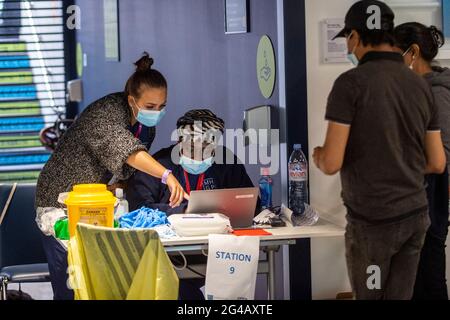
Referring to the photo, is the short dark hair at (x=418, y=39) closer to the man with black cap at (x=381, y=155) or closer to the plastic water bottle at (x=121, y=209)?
the man with black cap at (x=381, y=155)

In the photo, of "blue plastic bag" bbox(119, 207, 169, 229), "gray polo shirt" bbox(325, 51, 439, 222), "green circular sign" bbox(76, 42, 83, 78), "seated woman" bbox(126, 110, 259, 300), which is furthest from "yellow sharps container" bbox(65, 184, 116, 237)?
"green circular sign" bbox(76, 42, 83, 78)

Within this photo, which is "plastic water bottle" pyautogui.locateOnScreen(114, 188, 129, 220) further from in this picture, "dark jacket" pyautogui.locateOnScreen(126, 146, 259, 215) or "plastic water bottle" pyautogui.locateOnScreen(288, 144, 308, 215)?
"plastic water bottle" pyautogui.locateOnScreen(288, 144, 308, 215)

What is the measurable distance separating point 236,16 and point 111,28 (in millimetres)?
1710

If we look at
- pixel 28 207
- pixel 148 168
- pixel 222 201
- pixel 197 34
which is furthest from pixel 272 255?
pixel 197 34

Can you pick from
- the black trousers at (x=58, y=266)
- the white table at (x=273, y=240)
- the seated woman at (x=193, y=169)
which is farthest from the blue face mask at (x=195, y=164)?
the black trousers at (x=58, y=266)

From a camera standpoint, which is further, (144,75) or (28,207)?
(28,207)

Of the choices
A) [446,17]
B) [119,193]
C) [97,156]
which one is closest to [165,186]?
[119,193]

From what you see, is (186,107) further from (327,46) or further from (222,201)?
(222,201)

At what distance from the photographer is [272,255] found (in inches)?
157

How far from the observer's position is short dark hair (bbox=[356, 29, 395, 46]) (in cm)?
329

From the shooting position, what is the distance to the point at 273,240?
3.75 meters

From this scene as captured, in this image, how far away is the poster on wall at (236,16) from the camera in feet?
15.6

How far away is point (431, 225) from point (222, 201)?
0.98 m
